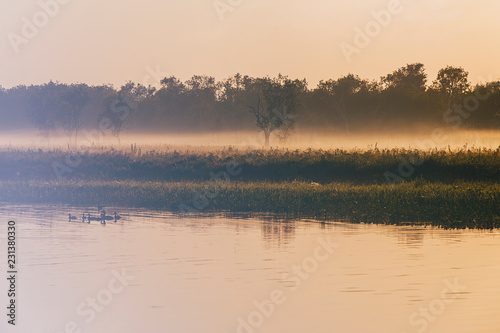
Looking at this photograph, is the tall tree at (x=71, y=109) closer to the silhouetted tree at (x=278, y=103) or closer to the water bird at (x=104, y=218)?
the silhouetted tree at (x=278, y=103)

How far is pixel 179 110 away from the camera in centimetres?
14450

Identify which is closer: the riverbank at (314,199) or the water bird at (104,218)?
the riverbank at (314,199)

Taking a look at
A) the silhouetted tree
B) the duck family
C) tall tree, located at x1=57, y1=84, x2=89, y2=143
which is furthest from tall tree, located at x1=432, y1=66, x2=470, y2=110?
the duck family

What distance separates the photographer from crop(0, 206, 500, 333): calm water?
50.2ft

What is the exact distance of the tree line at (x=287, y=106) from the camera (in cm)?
10475

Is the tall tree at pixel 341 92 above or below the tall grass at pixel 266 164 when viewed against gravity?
above

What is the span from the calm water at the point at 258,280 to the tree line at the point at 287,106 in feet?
200

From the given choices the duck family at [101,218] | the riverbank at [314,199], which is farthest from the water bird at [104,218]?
the riverbank at [314,199]

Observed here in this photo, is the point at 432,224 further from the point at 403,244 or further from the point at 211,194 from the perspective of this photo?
the point at 211,194

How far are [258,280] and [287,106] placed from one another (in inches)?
2702

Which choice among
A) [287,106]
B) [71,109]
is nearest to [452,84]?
[287,106]

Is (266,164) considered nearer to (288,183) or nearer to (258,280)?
(288,183)

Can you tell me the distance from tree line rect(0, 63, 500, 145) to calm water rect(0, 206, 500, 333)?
200 feet

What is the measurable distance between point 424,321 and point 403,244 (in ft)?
33.0
